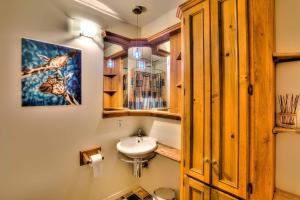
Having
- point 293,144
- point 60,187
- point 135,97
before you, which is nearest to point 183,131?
point 293,144

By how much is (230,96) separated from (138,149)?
1.34 meters

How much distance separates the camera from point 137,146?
89.2 inches

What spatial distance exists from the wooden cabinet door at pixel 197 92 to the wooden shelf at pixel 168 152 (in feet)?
1.34

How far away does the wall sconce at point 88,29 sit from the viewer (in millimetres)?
1904

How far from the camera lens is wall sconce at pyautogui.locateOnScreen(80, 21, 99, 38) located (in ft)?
6.25

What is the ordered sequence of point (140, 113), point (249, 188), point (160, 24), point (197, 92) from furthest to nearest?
point (140, 113) < point (160, 24) < point (197, 92) < point (249, 188)

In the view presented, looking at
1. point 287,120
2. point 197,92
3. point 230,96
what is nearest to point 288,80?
point 287,120

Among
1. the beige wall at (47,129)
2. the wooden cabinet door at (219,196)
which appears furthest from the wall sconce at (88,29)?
the wooden cabinet door at (219,196)

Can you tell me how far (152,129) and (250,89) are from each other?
156cm

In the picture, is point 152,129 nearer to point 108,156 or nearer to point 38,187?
point 108,156

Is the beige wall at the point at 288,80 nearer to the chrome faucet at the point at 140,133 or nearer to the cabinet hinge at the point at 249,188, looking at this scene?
the cabinet hinge at the point at 249,188

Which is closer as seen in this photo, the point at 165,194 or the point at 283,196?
the point at 283,196

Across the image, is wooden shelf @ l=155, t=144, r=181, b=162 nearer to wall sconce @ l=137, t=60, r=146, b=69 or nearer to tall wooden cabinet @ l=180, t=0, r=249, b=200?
tall wooden cabinet @ l=180, t=0, r=249, b=200

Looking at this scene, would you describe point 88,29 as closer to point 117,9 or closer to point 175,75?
point 117,9
